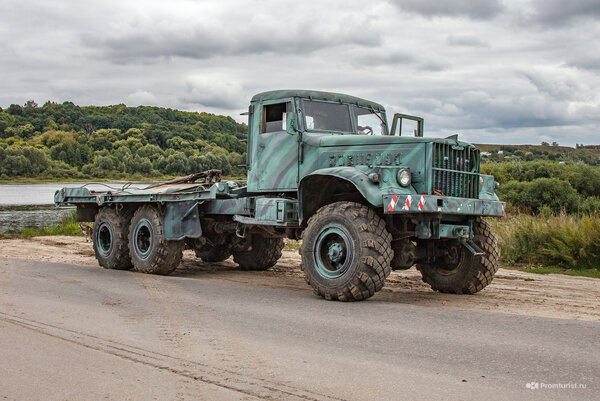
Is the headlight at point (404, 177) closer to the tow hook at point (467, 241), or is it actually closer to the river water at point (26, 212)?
the tow hook at point (467, 241)

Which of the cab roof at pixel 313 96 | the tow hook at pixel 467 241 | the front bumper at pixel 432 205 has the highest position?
the cab roof at pixel 313 96

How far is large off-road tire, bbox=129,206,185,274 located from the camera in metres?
13.2

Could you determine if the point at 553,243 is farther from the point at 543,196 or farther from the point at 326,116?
the point at 543,196

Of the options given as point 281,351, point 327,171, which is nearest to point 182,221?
point 327,171

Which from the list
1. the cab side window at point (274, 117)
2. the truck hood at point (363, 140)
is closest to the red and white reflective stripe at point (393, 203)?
the truck hood at point (363, 140)

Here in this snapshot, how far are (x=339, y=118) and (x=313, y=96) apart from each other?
0.58 metres

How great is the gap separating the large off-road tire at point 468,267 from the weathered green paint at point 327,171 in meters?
0.53

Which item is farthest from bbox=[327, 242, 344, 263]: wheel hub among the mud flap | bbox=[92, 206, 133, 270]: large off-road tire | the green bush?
the green bush

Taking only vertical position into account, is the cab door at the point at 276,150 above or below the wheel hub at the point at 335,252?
above

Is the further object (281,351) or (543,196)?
(543,196)

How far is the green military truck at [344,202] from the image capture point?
9078mm

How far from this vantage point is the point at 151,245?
44.0ft

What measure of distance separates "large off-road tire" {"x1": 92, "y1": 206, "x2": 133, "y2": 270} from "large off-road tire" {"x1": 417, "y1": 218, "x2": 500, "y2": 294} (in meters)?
6.78

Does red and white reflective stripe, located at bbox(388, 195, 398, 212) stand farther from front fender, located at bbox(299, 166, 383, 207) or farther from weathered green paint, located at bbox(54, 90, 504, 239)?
front fender, located at bbox(299, 166, 383, 207)
